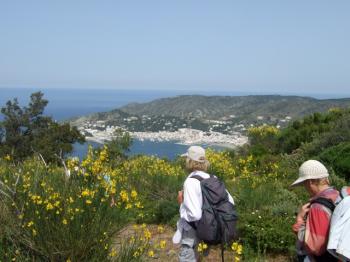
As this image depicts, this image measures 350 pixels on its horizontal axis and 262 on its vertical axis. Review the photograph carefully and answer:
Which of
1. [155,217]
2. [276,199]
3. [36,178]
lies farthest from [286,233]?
[36,178]

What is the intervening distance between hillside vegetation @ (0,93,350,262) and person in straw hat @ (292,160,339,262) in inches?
15.7

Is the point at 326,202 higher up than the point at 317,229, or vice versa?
the point at 326,202

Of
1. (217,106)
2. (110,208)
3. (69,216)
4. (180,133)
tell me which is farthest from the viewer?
(217,106)

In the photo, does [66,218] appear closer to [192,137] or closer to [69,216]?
[69,216]

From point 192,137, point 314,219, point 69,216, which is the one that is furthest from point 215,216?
point 192,137

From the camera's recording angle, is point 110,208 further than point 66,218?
Yes

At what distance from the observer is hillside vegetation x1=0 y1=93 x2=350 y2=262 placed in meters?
Answer: 3.80

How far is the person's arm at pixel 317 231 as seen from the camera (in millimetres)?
3184

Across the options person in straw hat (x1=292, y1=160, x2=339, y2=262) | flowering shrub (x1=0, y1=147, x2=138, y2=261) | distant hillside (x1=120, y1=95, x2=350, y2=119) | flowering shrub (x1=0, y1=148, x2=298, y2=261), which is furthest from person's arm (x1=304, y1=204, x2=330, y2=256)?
distant hillside (x1=120, y1=95, x2=350, y2=119)

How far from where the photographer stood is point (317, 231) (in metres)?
3.20

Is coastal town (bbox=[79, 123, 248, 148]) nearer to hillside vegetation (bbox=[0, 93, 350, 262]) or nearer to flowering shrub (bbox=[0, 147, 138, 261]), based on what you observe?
hillside vegetation (bbox=[0, 93, 350, 262])

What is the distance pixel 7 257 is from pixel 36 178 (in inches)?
30.6

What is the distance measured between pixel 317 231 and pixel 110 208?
1751 mm

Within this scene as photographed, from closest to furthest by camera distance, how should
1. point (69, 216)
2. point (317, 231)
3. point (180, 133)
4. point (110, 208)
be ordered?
point (317, 231) < point (69, 216) < point (110, 208) < point (180, 133)
